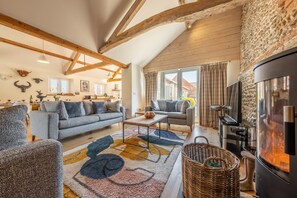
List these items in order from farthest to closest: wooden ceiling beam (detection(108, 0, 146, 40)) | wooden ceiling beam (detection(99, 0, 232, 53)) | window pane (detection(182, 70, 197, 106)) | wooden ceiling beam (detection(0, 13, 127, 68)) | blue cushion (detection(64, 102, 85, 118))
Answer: window pane (detection(182, 70, 197, 106)), wooden ceiling beam (detection(108, 0, 146, 40)), blue cushion (detection(64, 102, 85, 118)), wooden ceiling beam (detection(99, 0, 232, 53)), wooden ceiling beam (detection(0, 13, 127, 68))

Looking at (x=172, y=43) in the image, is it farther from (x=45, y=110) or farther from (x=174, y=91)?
(x=45, y=110)

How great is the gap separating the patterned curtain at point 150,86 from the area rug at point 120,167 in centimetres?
309

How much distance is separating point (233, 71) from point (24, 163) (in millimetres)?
4855

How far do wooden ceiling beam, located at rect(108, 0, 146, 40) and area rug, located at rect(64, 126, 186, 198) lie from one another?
9.69 ft

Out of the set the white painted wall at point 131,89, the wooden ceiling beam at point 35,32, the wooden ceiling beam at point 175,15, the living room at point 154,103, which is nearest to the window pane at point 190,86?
the living room at point 154,103

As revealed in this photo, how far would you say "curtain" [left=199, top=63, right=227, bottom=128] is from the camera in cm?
414

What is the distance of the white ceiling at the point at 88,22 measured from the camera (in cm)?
232

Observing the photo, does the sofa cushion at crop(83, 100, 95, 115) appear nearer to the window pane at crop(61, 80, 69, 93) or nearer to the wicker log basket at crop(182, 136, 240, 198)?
the wicker log basket at crop(182, 136, 240, 198)

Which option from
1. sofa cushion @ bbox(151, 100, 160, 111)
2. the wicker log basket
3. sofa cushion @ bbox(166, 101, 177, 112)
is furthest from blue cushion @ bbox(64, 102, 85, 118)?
the wicker log basket

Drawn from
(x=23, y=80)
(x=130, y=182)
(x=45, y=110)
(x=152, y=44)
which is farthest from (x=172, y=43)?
(x=23, y=80)

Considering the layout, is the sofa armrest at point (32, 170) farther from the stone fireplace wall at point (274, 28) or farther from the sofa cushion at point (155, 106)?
the sofa cushion at point (155, 106)

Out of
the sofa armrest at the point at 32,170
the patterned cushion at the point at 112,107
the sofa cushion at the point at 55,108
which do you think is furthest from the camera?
the patterned cushion at the point at 112,107

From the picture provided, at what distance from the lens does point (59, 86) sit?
656 cm

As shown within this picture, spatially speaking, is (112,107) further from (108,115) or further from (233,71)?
(233,71)
